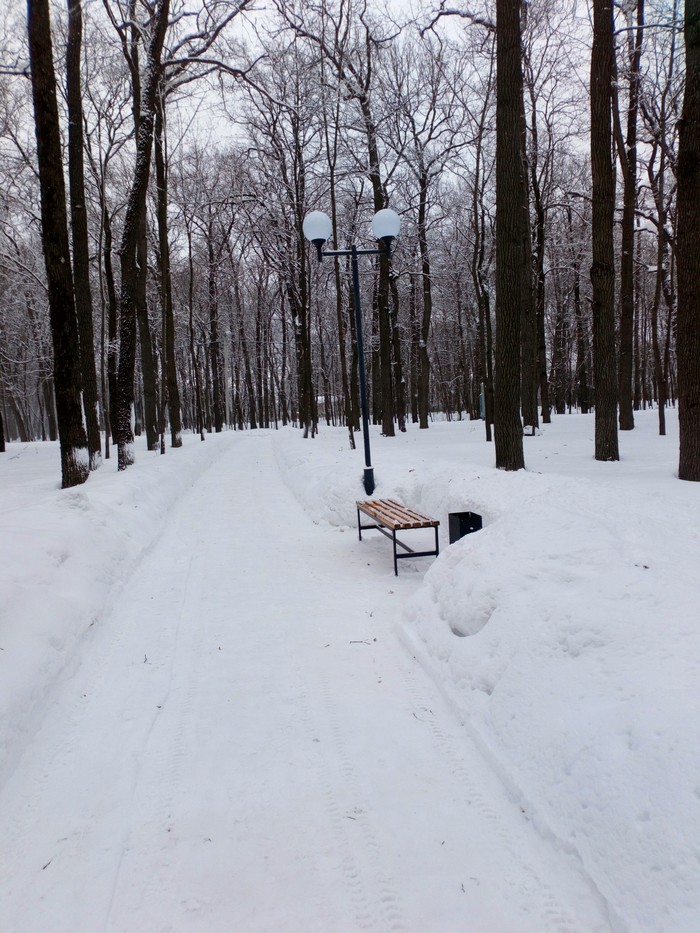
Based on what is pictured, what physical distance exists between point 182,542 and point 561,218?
26.5 m

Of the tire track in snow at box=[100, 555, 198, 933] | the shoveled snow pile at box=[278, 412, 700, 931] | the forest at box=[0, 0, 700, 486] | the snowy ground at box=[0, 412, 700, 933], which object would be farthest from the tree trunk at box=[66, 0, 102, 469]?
the shoveled snow pile at box=[278, 412, 700, 931]

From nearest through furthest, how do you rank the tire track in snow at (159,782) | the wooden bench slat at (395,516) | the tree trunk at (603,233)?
the tire track in snow at (159,782) → the wooden bench slat at (395,516) → the tree trunk at (603,233)

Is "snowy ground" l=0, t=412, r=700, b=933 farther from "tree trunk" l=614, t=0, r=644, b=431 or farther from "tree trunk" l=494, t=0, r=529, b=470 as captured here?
"tree trunk" l=614, t=0, r=644, b=431

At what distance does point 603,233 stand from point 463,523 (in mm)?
7313

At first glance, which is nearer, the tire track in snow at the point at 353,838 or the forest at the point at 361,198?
the tire track in snow at the point at 353,838

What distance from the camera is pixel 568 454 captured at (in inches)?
501

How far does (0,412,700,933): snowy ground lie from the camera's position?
2258mm

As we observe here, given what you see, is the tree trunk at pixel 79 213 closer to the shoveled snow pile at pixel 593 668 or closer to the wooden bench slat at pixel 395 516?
the wooden bench slat at pixel 395 516

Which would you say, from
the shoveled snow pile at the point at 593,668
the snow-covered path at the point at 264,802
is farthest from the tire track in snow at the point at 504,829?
the shoveled snow pile at the point at 593,668

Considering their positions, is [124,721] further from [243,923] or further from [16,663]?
[243,923]

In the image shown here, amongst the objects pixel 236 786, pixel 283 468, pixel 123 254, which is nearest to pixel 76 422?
pixel 123 254

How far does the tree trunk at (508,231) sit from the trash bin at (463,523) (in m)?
2.96

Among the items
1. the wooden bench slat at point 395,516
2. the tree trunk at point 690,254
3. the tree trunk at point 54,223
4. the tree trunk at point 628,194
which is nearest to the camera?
the wooden bench slat at point 395,516

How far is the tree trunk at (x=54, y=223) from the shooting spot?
903 centimetres
